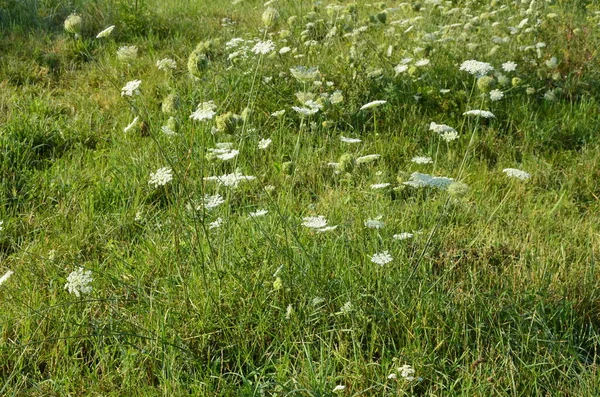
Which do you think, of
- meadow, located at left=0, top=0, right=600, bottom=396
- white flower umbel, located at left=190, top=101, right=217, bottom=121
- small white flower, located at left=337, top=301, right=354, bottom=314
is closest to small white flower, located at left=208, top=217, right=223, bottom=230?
meadow, located at left=0, top=0, right=600, bottom=396

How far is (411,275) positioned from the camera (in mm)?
2160

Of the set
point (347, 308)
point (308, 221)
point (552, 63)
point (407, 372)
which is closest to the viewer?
point (407, 372)

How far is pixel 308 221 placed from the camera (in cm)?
240

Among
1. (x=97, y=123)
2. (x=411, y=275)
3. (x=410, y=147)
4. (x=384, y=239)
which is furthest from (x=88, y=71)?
(x=411, y=275)

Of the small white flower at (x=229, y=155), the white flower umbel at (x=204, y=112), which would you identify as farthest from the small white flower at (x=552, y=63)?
the white flower umbel at (x=204, y=112)

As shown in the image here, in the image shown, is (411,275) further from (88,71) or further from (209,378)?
(88,71)

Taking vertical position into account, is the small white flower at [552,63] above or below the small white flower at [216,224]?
below

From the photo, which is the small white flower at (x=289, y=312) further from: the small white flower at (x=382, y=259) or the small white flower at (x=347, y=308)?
the small white flower at (x=382, y=259)

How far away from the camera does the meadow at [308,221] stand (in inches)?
81.0

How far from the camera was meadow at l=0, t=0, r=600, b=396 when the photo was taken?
2059 mm

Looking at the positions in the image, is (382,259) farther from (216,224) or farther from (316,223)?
(216,224)

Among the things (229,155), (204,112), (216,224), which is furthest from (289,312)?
(204,112)

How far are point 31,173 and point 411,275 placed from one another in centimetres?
192

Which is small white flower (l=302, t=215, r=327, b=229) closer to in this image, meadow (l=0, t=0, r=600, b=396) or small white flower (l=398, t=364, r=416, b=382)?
meadow (l=0, t=0, r=600, b=396)
